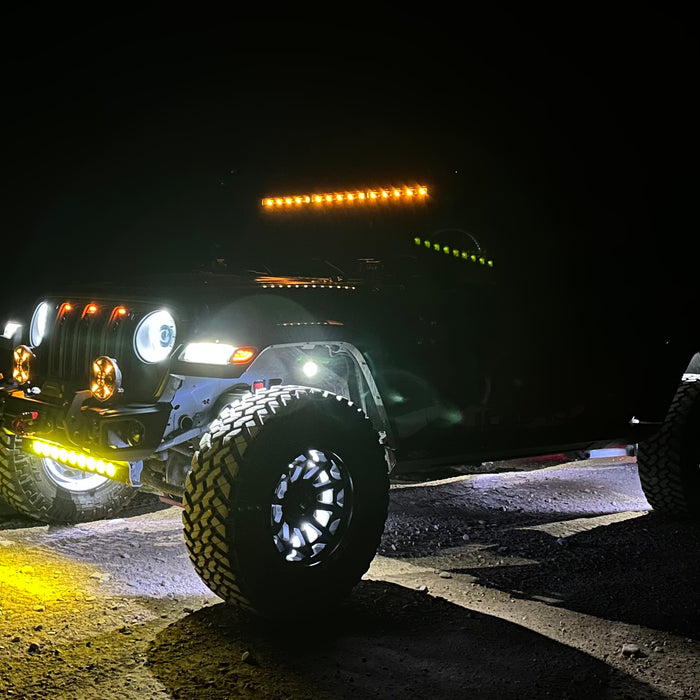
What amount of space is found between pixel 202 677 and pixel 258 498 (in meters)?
0.83

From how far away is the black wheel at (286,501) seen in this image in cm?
416

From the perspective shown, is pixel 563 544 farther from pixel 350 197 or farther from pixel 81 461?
pixel 81 461

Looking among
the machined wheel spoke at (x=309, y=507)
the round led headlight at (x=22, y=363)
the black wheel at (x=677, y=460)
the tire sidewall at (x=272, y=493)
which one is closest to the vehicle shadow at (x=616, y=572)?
the black wheel at (x=677, y=460)

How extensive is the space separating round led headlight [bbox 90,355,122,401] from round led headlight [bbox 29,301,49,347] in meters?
0.81

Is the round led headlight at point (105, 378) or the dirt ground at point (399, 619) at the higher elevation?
the round led headlight at point (105, 378)

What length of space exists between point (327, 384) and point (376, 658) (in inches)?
74.9

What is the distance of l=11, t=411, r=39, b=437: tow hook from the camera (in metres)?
5.12

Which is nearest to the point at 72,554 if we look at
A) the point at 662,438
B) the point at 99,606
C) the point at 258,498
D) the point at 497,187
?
the point at 99,606

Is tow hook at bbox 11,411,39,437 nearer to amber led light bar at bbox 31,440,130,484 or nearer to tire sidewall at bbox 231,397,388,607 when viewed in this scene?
amber led light bar at bbox 31,440,130,484

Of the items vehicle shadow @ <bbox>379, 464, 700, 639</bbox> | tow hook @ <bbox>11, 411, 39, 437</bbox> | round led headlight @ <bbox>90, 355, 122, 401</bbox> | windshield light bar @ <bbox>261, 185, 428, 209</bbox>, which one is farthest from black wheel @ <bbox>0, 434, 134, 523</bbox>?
windshield light bar @ <bbox>261, 185, 428, 209</bbox>

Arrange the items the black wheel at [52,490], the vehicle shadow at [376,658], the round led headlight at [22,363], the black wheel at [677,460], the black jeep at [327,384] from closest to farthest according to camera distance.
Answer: the vehicle shadow at [376,658] < the black jeep at [327,384] < the round led headlight at [22,363] < the black wheel at [52,490] < the black wheel at [677,460]

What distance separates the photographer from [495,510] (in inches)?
262

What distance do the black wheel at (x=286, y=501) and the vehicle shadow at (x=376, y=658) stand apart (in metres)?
0.17

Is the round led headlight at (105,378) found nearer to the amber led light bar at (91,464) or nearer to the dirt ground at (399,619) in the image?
the amber led light bar at (91,464)
